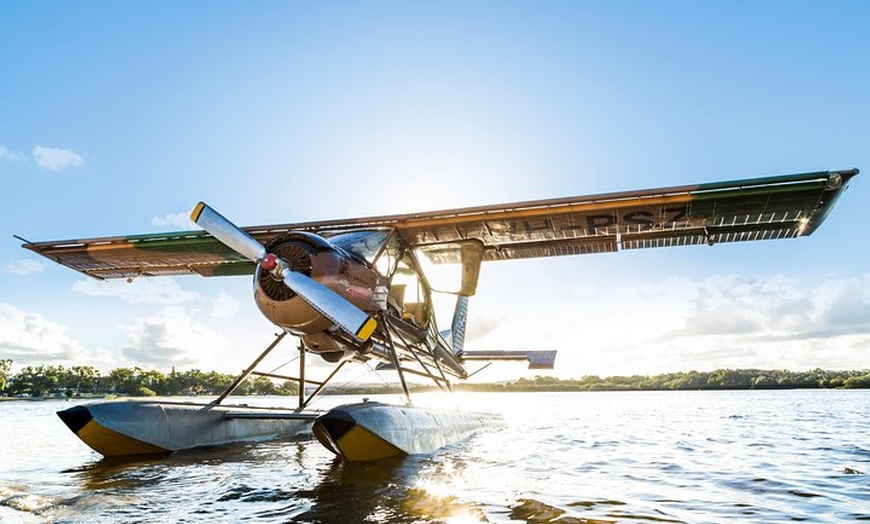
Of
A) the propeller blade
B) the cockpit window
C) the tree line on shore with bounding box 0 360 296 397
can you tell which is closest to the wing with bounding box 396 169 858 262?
the cockpit window

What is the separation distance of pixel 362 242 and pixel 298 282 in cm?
177

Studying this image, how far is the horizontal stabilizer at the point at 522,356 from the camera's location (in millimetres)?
A: 13734

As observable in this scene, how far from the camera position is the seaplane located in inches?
257

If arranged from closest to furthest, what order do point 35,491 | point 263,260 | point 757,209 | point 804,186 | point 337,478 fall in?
point 35,491
point 337,478
point 263,260
point 804,186
point 757,209

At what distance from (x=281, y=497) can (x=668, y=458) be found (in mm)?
5223

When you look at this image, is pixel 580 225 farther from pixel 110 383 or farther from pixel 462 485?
pixel 110 383

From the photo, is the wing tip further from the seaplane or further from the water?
the water

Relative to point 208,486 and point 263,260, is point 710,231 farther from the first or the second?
point 208,486

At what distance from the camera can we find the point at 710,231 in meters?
10.0

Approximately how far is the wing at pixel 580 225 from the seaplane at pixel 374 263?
3 centimetres

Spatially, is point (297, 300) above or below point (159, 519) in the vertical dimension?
above

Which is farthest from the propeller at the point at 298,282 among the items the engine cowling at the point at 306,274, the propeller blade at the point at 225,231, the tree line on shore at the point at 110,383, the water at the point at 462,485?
the tree line on shore at the point at 110,383

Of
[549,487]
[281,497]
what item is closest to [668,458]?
[549,487]

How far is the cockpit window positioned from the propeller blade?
1148mm
